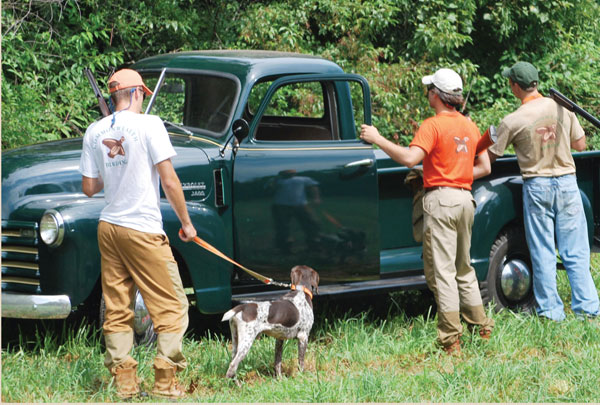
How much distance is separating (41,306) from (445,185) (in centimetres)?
255

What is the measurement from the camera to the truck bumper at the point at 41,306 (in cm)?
479

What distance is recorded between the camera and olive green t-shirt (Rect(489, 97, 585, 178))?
20.6 ft

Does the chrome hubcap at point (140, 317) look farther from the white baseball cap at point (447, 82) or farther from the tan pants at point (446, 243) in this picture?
the white baseball cap at point (447, 82)

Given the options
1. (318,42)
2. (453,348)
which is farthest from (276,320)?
(318,42)

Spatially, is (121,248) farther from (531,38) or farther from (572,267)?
(531,38)

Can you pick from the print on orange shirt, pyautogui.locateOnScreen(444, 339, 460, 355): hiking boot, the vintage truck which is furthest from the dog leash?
the print on orange shirt

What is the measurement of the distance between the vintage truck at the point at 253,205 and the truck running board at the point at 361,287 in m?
0.01

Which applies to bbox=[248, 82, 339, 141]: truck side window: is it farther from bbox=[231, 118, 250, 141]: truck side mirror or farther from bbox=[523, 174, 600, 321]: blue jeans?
bbox=[523, 174, 600, 321]: blue jeans

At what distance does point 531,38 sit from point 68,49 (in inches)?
269

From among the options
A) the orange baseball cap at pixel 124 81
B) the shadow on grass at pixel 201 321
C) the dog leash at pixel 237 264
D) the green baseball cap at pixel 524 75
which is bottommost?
the shadow on grass at pixel 201 321

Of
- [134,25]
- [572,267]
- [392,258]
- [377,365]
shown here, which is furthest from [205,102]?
[134,25]

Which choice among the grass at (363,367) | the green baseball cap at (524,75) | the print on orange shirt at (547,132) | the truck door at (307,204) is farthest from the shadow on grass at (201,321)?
the green baseball cap at (524,75)

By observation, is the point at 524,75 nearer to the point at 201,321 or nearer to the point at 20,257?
the point at 201,321

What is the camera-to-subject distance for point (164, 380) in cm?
441
